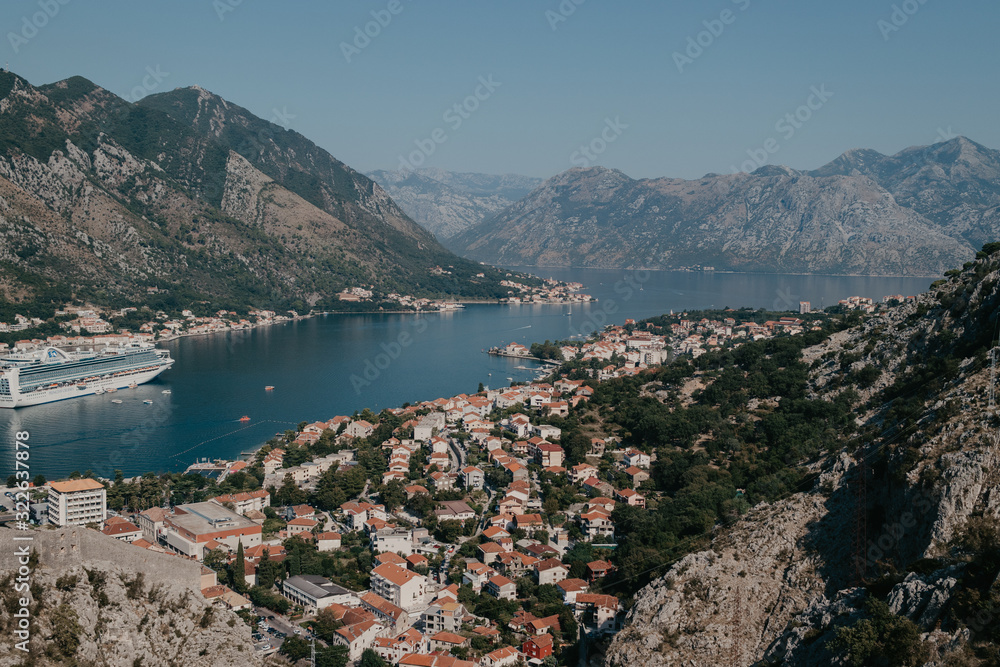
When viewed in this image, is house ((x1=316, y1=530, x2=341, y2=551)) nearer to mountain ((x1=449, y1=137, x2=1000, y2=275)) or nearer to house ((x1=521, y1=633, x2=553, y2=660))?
house ((x1=521, y1=633, x2=553, y2=660))

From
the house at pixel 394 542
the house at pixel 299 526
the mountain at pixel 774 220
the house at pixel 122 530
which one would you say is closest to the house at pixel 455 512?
the house at pixel 394 542

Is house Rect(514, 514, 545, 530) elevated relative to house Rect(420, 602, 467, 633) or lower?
elevated

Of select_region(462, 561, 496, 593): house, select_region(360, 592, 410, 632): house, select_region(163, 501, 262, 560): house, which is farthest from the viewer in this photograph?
select_region(163, 501, 262, 560): house

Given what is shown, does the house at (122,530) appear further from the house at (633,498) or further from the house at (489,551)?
the house at (633,498)

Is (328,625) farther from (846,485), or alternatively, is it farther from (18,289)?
(18,289)

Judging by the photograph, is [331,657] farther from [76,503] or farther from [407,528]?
[76,503]

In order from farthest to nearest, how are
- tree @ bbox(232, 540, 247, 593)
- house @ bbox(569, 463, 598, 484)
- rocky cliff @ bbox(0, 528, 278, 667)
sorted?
house @ bbox(569, 463, 598, 484), tree @ bbox(232, 540, 247, 593), rocky cliff @ bbox(0, 528, 278, 667)
